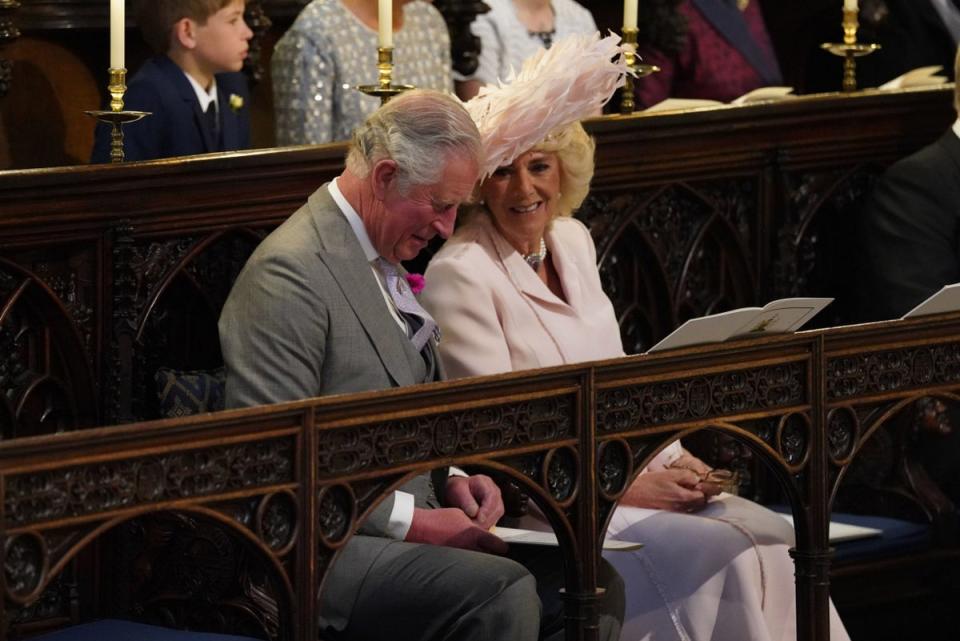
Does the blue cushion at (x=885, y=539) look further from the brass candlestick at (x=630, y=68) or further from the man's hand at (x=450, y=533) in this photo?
the man's hand at (x=450, y=533)

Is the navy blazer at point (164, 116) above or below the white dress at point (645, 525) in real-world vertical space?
above

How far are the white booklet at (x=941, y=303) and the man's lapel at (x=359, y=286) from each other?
1.11m

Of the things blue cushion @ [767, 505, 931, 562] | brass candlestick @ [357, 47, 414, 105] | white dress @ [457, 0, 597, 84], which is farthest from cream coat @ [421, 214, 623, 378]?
white dress @ [457, 0, 597, 84]

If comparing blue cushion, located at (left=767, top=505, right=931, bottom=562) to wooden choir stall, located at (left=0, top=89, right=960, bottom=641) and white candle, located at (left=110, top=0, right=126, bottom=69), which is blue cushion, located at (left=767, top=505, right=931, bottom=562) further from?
white candle, located at (left=110, top=0, right=126, bottom=69)

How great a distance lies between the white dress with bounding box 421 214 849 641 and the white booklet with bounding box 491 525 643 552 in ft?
0.92

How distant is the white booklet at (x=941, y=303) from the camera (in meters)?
4.36

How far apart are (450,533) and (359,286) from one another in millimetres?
547

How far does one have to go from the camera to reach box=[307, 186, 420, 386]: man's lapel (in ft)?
13.7

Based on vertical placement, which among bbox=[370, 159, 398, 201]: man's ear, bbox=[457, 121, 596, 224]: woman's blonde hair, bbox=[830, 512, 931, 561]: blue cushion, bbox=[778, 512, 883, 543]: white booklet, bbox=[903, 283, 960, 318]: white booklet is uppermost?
bbox=[370, 159, 398, 201]: man's ear

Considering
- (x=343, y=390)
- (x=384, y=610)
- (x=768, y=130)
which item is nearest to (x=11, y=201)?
(x=343, y=390)

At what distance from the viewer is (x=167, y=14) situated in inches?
219

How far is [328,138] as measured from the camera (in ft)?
18.9

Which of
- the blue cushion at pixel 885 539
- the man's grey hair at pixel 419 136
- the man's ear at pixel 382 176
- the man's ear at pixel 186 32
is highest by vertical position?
the man's ear at pixel 186 32

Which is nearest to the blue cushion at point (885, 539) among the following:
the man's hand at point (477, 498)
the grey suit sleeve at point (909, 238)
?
the grey suit sleeve at point (909, 238)
